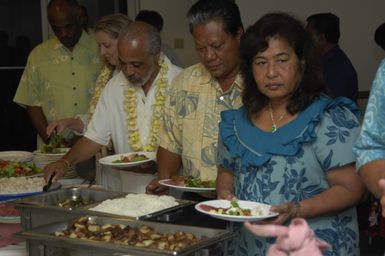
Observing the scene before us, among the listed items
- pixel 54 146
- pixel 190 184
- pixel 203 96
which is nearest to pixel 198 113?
pixel 203 96

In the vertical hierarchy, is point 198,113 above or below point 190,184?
above

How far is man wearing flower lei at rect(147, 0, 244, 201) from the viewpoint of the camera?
7.25ft

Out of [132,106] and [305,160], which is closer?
[305,160]

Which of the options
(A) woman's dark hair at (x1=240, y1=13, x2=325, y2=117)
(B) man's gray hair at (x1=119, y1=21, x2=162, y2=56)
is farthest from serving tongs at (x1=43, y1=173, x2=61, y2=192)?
(A) woman's dark hair at (x1=240, y1=13, x2=325, y2=117)

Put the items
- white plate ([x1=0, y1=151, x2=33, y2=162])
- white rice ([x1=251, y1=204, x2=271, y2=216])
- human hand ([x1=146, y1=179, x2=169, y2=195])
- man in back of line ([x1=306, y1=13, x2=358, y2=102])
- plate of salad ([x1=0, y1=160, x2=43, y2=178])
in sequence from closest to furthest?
white rice ([x1=251, y1=204, x2=271, y2=216]) → human hand ([x1=146, y1=179, x2=169, y2=195]) → plate of salad ([x1=0, y1=160, x2=43, y2=178]) → white plate ([x1=0, y1=151, x2=33, y2=162]) → man in back of line ([x1=306, y1=13, x2=358, y2=102])

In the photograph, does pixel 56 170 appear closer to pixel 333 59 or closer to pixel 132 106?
pixel 132 106

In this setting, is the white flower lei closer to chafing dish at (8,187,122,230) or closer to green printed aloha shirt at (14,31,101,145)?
chafing dish at (8,187,122,230)

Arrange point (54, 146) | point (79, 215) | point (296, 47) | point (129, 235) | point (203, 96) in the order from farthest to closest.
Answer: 1. point (54, 146)
2. point (203, 96)
3. point (79, 215)
4. point (296, 47)
5. point (129, 235)

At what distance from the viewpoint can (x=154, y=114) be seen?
2.66m

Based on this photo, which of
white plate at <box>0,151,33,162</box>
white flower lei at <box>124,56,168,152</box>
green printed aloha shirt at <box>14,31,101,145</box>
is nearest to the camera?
white flower lei at <box>124,56,168,152</box>

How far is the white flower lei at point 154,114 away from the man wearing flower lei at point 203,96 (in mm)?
178

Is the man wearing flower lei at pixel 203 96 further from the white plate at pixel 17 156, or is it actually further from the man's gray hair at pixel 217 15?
the white plate at pixel 17 156

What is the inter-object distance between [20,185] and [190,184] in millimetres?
662

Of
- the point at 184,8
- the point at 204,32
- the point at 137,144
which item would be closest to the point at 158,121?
the point at 137,144
